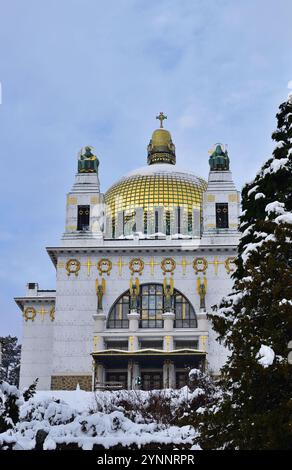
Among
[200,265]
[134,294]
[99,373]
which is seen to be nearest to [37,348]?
[99,373]

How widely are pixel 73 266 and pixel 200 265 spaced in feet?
27.6

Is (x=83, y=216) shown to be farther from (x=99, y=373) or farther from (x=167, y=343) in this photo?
(x=99, y=373)

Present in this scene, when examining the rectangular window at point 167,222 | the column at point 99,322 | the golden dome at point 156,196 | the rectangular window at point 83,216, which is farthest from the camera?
the golden dome at point 156,196

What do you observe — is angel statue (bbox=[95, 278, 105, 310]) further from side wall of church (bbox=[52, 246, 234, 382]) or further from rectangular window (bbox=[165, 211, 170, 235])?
rectangular window (bbox=[165, 211, 170, 235])

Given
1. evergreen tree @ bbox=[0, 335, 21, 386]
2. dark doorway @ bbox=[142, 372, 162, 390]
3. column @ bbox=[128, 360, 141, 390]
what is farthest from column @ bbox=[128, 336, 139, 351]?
evergreen tree @ bbox=[0, 335, 21, 386]

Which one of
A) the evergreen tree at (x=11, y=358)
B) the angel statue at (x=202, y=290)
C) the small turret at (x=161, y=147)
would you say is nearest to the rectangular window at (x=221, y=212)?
the angel statue at (x=202, y=290)

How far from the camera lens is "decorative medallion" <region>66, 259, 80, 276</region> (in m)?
50.9

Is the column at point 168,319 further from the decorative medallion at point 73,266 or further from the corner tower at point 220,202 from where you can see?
the decorative medallion at point 73,266

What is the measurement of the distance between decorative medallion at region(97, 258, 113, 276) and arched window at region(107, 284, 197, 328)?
198 centimetres

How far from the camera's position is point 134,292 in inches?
1969

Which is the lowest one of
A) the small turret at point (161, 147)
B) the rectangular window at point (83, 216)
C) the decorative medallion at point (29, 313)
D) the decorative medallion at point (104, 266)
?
the decorative medallion at point (29, 313)

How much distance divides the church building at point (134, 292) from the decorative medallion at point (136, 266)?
72mm

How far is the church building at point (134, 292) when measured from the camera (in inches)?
1901
